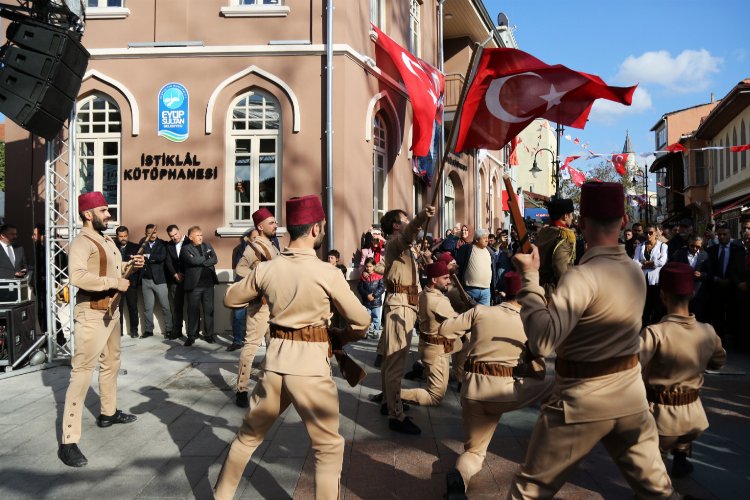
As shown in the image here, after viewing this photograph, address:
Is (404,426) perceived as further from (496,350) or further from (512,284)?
(512,284)

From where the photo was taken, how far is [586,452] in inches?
118

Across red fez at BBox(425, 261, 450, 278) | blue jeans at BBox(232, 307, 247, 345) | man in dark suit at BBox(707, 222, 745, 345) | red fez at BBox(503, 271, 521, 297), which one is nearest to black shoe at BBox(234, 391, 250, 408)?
red fez at BBox(425, 261, 450, 278)

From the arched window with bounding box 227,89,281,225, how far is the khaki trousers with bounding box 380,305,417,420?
20.2 feet

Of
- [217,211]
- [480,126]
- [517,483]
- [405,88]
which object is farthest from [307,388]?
[405,88]

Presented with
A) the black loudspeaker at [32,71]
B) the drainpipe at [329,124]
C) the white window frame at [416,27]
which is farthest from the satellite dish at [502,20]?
the black loudspeaker at [32,71]

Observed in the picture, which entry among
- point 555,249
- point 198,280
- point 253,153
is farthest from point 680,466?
point 253,153

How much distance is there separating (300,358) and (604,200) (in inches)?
75.8

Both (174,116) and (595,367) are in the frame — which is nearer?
(595,367)

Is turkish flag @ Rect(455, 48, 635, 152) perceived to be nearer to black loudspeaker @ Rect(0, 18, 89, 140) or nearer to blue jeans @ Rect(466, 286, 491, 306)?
blue jeans @ Rect(466, 286, 491, 306)

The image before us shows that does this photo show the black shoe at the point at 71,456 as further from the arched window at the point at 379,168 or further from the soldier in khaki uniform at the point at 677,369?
the arched window at the point at 379,168

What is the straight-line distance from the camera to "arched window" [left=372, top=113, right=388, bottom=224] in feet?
44.3

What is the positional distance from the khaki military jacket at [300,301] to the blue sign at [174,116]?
28.5 ft

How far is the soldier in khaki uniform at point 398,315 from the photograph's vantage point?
589 centimetres

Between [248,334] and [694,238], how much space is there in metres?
7.82
